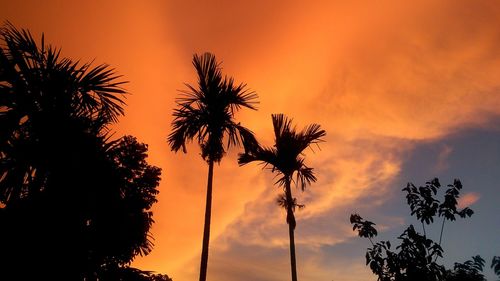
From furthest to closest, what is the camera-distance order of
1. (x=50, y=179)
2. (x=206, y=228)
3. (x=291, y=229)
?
(x=291, y=229) < (x=206, y=228) < (x=50, y=179)

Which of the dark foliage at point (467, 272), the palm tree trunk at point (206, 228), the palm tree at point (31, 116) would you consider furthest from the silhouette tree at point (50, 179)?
the dark foliage at point (467, 272)

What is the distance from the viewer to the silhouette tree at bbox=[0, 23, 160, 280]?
607cm

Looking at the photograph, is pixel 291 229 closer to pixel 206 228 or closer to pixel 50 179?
pixel 206 228

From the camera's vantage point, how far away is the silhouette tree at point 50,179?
6066mm

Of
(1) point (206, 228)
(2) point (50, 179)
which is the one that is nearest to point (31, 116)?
(2) point (50, 179)

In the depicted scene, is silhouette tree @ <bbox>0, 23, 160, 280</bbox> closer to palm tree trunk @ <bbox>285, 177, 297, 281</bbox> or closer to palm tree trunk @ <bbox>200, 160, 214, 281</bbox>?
palm tree trunk @ <bbox>200, 160, 214, 281</bbox>

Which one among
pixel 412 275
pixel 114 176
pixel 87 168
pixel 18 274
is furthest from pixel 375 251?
pixel 18 274

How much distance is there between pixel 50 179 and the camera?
251 inches

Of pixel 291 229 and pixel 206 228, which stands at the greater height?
pixel 291 229

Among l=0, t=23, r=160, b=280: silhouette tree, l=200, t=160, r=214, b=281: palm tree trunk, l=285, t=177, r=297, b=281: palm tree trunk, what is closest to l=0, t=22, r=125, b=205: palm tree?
l=0, t=23, r=160, b=280: silhouette tree

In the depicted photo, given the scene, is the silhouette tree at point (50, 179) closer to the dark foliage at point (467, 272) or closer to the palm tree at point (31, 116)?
the palm tree at point (31, 116)

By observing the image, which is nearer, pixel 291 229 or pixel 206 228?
pixel 206 228

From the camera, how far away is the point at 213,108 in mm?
11852

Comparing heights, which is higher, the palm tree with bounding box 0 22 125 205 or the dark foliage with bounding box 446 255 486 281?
the palm tree with bounding box 0 22 125 205
